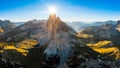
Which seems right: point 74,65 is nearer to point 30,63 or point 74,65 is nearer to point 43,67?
point 43,67

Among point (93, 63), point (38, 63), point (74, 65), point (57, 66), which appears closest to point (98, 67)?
point (93, 63)

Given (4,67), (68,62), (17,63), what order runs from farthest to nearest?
(68,62) → (17,63) → (4,67)

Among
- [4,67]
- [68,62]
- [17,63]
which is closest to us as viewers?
[4,67]

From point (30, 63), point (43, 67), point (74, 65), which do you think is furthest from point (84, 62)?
point (30, 63)

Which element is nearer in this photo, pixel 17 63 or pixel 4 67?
pixel 4 67

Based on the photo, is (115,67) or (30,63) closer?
(115,67)

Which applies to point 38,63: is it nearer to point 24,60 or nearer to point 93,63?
point 24,60

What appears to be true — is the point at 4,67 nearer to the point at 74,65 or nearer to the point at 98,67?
the point at 74,65
